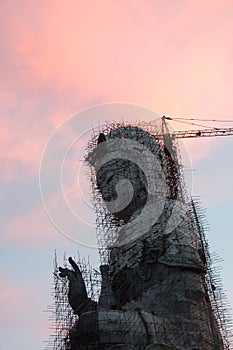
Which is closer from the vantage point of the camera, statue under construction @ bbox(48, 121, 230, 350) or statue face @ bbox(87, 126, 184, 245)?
statue under construction @ bbox(48, 121, 230, 350)

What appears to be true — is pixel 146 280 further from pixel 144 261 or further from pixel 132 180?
pixel 132 180

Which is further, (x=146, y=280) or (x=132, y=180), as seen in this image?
(x=132, y=180)

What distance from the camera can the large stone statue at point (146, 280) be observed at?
97.2 feet

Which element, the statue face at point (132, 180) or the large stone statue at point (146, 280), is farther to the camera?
the statue face at point (132, 180)

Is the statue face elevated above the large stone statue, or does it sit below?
above

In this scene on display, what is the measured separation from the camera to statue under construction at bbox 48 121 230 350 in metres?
30.0

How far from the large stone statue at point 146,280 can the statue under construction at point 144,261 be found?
52 millimetres

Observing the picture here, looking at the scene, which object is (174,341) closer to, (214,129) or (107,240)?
(107,240)

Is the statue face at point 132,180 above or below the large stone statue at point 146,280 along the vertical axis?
above

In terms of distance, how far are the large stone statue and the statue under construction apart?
5 centimetres

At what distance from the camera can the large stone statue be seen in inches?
1167

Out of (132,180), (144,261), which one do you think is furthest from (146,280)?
(132,180)

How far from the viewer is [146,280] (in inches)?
1358

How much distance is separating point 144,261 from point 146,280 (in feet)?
4.45
